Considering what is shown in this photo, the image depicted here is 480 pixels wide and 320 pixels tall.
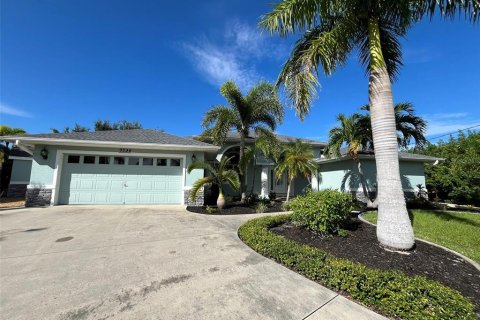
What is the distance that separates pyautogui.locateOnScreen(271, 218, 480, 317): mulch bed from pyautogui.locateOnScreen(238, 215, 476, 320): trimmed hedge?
0.55 m

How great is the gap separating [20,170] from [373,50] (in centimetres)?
2265

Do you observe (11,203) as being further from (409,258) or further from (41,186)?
(409,258)

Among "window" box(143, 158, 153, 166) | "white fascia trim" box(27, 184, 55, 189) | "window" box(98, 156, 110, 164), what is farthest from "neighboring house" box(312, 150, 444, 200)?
"white fascia trim" box(27, 184, 55, 189)

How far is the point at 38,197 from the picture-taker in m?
9.95

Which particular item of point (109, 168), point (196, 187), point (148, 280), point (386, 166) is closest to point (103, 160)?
point (109, 168)

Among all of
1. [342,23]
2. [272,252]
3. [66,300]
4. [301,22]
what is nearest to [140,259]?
[66,300]

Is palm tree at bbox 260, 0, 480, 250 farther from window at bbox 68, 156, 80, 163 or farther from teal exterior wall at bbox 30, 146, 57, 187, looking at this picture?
teal exterior wall at bbox 30, 146, 57, 187

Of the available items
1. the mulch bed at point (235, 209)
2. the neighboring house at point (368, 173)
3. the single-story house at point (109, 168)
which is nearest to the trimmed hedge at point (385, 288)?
the mulch bed at point (235, 209)

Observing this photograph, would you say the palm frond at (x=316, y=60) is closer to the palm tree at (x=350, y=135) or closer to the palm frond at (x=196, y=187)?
the palm tree at (x=350, y=135)

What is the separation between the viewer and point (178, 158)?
11555 mm

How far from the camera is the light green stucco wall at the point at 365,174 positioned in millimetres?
12839

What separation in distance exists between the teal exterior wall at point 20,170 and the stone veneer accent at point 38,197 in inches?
341

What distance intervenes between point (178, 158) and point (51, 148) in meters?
5.84

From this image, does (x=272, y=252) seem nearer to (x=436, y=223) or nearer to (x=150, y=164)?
(x=436, y=223)
